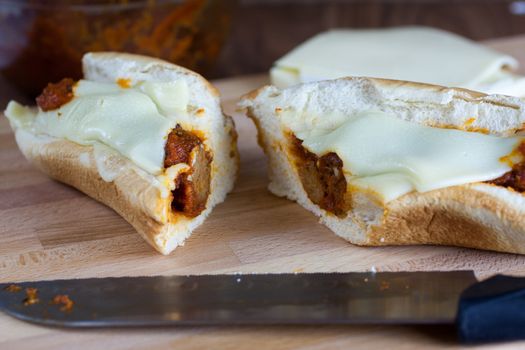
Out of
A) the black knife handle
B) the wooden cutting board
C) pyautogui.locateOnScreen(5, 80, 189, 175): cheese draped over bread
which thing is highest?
pyautogui.locateOnScreen(5, 80, 189, 175): cheese draped over bread

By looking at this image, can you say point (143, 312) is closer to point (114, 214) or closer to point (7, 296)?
point (7, 296)

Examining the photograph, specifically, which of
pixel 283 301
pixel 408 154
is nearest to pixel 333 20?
pixel 408 154

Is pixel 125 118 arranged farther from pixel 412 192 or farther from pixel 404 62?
pixel 404 62

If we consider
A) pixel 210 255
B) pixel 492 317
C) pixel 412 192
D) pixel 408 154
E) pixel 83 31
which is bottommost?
pixel 210 255

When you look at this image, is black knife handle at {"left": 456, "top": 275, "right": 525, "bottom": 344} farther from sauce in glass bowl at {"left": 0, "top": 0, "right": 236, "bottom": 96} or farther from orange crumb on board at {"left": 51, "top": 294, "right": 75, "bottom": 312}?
sauce in glass bowl at {"left": 0, "top": 0, "right": 236, "bottom": 96}

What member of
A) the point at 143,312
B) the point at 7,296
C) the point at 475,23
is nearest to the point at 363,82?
the point at 143,312

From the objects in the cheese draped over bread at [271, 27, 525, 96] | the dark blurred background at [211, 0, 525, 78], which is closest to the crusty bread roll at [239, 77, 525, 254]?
the cheese draped over bread at [271, 27, 525, 96]
